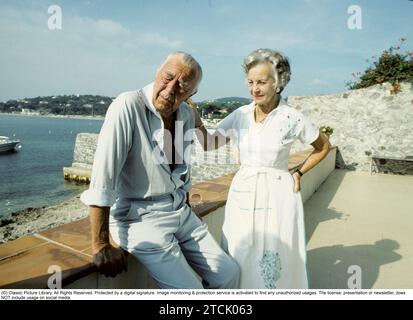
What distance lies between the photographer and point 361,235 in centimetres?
348

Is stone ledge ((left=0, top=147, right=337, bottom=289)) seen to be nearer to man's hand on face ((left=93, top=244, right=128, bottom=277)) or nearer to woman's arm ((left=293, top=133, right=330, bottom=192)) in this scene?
man's hand on face ((left=93, top=244, right=128, bottom=277))

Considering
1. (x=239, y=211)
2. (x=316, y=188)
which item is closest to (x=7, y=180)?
(x=316, y=188)

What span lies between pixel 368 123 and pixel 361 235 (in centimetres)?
570

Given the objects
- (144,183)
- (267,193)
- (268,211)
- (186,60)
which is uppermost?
(186,60)

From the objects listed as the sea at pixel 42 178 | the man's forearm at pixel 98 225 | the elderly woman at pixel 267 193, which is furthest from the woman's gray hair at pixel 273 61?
the sea at pixel 42 178

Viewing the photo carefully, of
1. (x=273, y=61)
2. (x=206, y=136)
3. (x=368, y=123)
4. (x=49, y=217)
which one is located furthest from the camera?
(x=49, y=217)

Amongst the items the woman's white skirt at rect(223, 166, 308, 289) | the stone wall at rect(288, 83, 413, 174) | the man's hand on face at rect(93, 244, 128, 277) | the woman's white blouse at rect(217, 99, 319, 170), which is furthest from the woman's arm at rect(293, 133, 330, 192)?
the stone wall at rect(288, 83, 413, 174)

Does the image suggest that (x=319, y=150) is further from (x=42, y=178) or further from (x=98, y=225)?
(x=42, y=178)

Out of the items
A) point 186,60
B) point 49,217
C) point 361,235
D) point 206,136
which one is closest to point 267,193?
point 206,136

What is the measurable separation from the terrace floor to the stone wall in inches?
81.9

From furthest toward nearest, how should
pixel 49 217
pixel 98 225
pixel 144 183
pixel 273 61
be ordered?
pixel 49 217
pixel 273 61
pixel 144 183
pixel 98 225

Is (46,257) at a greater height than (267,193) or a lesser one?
lesser
